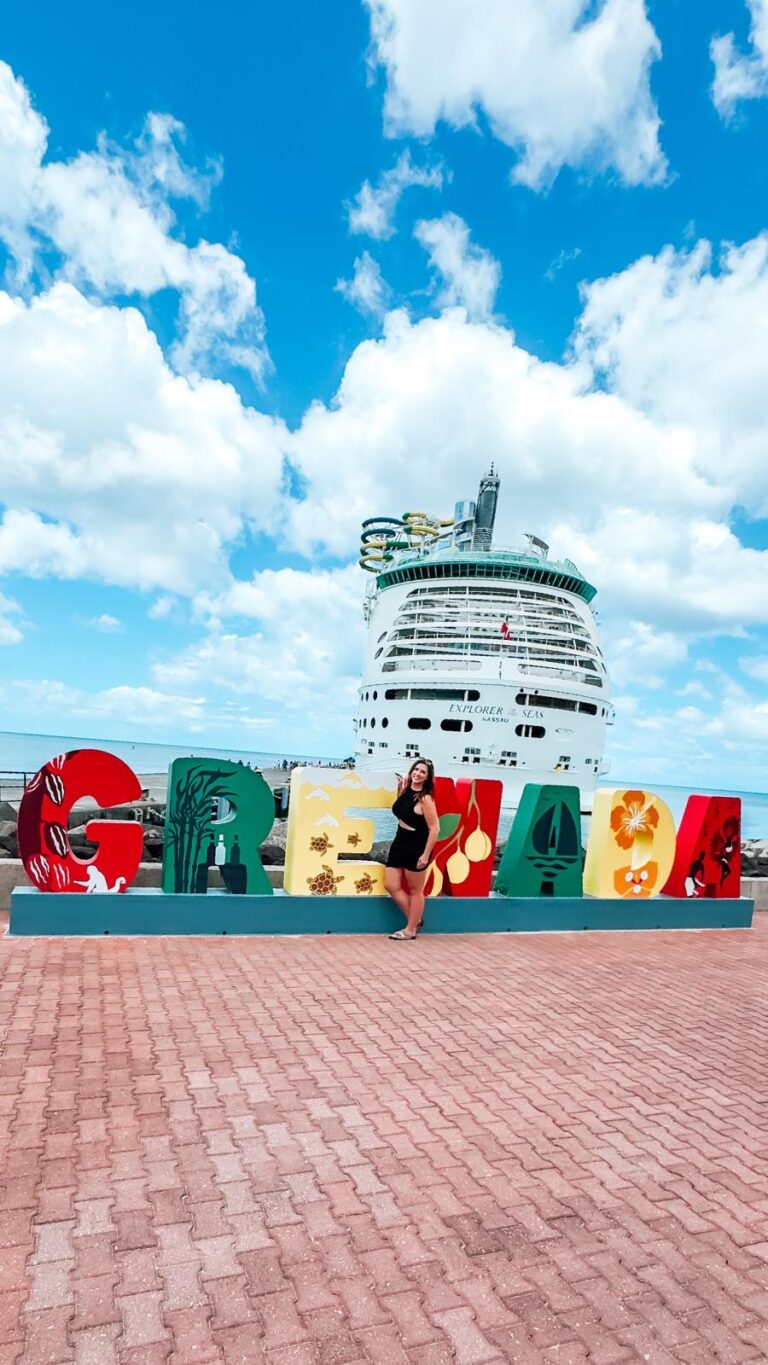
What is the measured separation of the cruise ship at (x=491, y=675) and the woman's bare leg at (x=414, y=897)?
2395cm

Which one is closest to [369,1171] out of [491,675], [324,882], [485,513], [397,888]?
[397,888]

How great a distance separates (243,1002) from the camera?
6004mm

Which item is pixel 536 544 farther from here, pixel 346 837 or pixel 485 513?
pixel 346 837

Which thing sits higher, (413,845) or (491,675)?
(491,675)

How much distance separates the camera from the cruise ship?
3488 centimetres

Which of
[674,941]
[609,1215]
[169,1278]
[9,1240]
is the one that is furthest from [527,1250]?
[674,941]

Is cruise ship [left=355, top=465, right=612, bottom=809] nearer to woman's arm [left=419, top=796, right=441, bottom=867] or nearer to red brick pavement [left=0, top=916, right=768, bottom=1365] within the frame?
woman's arm [left=419, top=796, right=441, bottom=867]

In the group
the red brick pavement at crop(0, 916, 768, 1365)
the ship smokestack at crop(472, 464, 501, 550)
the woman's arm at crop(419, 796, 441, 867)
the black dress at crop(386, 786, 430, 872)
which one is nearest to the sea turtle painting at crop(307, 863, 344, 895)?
the black dress at crop(386, 786, 430, 872)

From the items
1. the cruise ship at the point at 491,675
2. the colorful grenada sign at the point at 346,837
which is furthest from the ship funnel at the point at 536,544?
the colorful grenada sign at the point at 346,837

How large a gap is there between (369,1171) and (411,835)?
479 cm

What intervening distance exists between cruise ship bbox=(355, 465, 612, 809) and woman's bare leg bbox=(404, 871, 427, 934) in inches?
943

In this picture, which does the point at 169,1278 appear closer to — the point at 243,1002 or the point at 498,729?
the point at 243,1002

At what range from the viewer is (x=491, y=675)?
35062 millimetres

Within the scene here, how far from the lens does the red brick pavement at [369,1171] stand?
2785 mm
